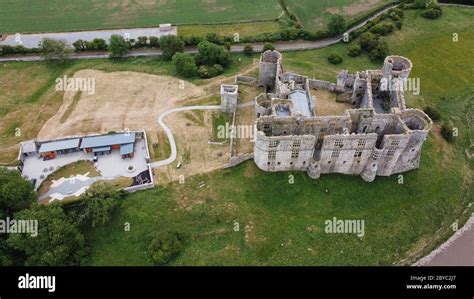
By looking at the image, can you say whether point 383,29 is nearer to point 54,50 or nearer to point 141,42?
point 141,42

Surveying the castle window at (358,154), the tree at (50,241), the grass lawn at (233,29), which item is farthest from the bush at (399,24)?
the tree at (50,241)

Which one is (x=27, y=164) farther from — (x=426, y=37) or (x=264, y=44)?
(x=426, y=37)

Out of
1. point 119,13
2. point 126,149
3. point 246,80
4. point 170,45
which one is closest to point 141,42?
point 170,45

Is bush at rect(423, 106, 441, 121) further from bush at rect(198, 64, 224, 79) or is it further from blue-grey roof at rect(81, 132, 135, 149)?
blue-grey roof at rect(81, 132, 135, 149)

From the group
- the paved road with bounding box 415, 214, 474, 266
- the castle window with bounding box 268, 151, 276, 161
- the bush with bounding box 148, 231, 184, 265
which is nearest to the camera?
the bush with bounding box 148, 231, 184, 265

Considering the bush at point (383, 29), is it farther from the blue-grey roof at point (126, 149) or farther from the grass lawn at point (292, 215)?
the blue-grey roof at point (126, 149)

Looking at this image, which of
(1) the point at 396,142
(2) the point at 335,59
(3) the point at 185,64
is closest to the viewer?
(1) the point at 396,142

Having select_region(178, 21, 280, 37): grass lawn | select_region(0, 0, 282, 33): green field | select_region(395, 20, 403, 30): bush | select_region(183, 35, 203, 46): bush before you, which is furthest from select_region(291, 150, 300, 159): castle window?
select_region(395, 20, 403, 30): bush

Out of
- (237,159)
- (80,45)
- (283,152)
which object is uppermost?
(80,45)
